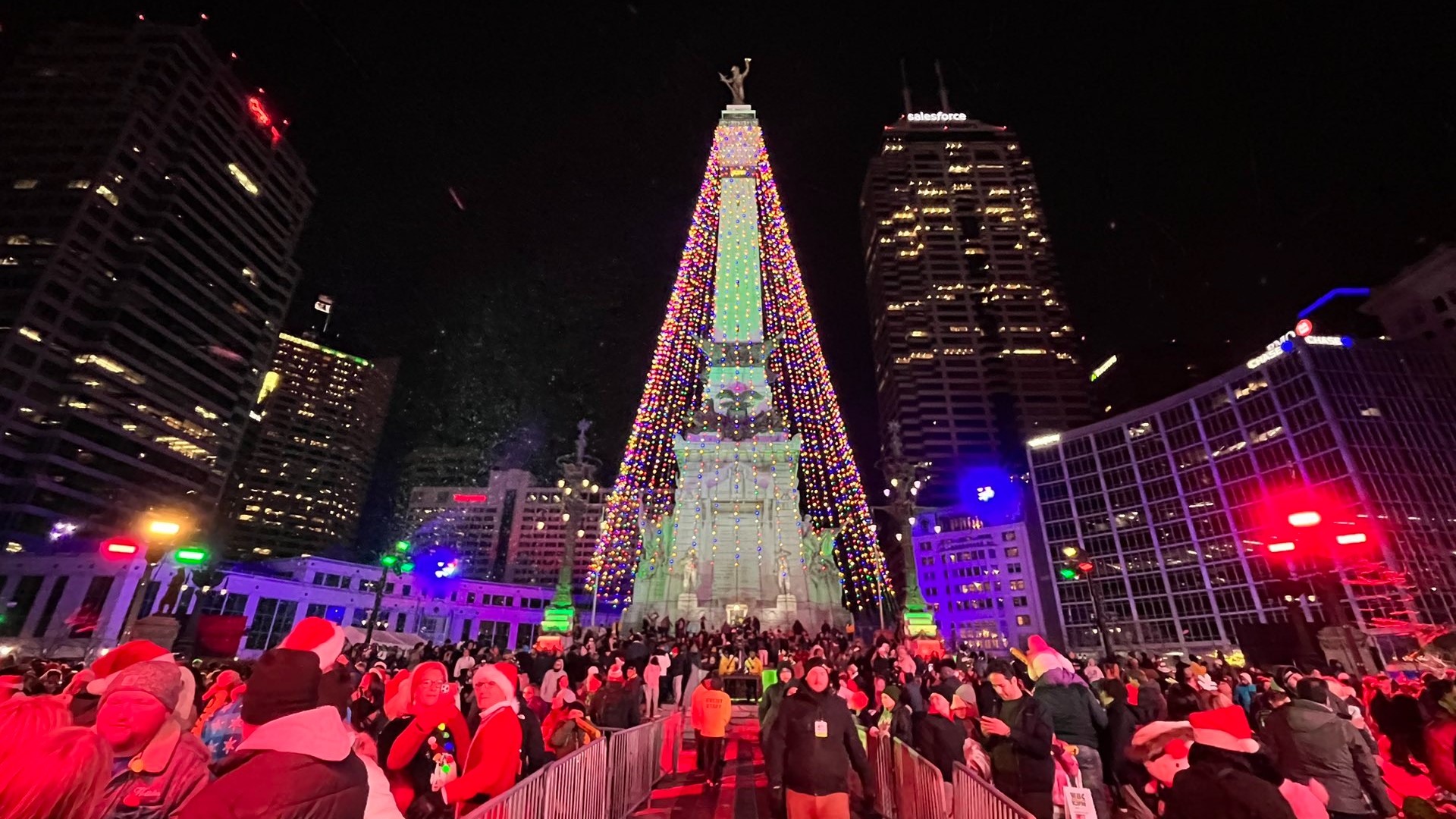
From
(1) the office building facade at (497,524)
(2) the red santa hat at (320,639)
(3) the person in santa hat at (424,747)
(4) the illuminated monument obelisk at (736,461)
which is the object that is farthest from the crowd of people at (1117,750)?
(1) the office building facade at (497,524)

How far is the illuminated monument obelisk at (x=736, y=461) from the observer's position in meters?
34.0

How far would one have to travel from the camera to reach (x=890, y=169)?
423 feet

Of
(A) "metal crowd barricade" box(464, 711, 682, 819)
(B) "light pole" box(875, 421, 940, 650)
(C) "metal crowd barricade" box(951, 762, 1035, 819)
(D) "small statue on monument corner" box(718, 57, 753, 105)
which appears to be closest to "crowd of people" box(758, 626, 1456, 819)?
(C) "metal crowd barricade" box(951, 762, 1035, 819)

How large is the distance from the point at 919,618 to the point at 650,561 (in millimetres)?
15894

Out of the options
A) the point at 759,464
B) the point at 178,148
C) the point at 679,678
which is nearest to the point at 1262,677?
the point at 679,678

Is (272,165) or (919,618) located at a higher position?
(272,165)

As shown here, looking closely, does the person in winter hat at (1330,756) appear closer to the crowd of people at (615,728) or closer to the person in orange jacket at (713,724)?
the crowd of people at (615,728)

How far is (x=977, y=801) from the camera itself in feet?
15.5

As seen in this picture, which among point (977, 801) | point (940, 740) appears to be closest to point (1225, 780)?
point (977, 801)

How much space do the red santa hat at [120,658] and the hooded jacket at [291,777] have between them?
2.35 m

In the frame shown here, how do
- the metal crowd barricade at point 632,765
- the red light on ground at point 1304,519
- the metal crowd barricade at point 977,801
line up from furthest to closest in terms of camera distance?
the red light on ground at point 1304,519
the metal crowd barricade at point 632,765
the metal crowd barricade at point 977,801

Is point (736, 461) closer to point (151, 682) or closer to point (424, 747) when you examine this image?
point (424, 747)

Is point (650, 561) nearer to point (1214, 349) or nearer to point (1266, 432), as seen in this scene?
point (1266, 432)

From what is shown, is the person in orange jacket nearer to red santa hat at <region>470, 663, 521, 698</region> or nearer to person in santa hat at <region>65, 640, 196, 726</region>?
red santa hat at <region>470, 663, 521, 698</region>
